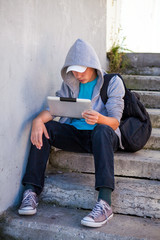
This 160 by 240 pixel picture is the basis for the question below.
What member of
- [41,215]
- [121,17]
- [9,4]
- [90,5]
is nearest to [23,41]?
[9,4]

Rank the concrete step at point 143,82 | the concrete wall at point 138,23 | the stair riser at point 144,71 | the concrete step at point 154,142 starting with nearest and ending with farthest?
the concrete step at point 154,142, the concrete step at point 143,82, the stair riser at point 144,71, the concrete wall at point 138,23

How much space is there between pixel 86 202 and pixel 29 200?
468 mm

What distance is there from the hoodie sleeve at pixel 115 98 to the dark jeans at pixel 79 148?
18 cm

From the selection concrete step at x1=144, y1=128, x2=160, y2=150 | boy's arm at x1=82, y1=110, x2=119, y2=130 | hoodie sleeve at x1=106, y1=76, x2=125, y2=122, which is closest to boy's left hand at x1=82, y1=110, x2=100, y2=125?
boy's arm at x1=82, y1=110, x2=119, y2=130

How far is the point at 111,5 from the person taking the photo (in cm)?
506

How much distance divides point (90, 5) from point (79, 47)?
171cm

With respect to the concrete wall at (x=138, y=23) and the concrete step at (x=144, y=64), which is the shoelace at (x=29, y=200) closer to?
the concrete step at (x=144, y=64)

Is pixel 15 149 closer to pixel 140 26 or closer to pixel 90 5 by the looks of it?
pixel 90 5

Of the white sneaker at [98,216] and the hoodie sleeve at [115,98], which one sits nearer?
the white sneaker at [98,216]

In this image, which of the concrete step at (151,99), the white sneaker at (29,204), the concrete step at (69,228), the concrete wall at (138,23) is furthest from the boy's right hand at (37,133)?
the concrete wall at (138,23)

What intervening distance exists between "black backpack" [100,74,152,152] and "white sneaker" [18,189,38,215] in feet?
2.98

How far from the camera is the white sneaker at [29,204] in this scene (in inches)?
94.0

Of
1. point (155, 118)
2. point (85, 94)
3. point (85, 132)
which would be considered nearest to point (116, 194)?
point (85, 132)

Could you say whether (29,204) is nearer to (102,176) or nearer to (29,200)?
(29,200)
